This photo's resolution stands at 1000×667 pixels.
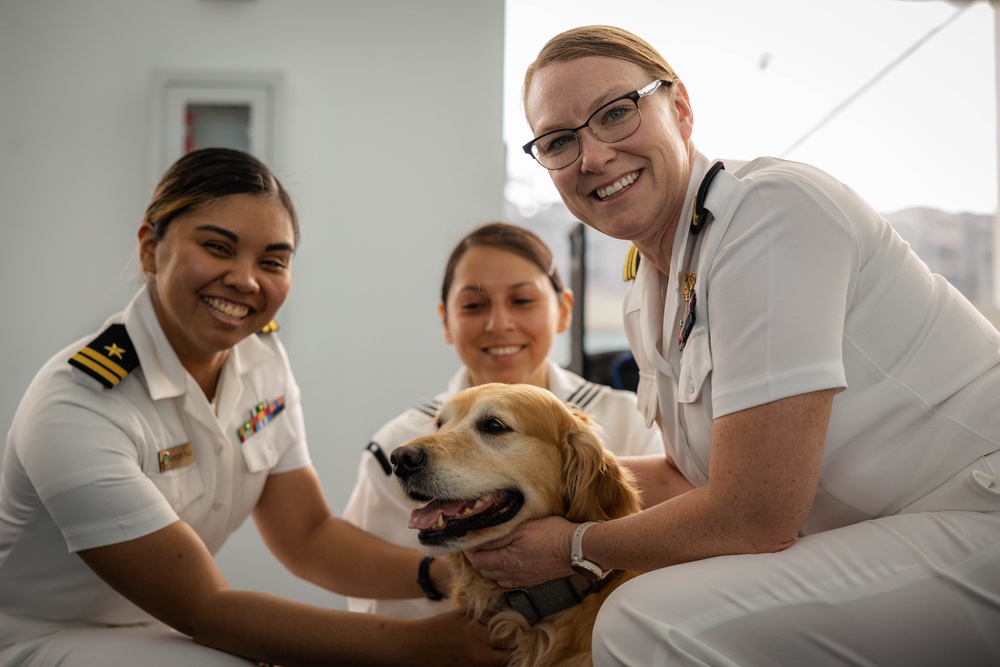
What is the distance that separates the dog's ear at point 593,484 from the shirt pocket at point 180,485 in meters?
0.88

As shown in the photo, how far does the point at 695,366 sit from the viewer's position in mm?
1192

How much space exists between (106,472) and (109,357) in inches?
10.5

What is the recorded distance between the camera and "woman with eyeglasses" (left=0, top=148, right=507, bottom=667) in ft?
4.84

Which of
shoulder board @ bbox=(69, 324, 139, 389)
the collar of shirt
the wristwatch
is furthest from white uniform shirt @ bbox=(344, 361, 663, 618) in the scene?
the wristwatch

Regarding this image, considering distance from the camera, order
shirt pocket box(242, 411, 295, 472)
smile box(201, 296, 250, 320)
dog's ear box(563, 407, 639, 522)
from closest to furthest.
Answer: dog's ear box(563, 407, 639, 522), smile box(201, 296, 250, 320), shirt pocket box(242, 411, 295, 472)

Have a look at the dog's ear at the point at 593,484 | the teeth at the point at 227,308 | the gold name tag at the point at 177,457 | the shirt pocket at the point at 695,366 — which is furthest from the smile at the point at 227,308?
the shirt pocket at the point at 695,366

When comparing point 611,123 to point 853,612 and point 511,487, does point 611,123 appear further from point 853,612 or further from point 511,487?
point 853,612

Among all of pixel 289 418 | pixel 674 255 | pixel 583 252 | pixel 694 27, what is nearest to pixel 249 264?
pixel 289 418

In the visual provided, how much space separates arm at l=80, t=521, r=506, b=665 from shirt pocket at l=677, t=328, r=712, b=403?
0.62 m

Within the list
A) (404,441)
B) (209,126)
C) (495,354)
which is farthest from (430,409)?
(209,126)

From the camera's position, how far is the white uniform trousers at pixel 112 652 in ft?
4.87

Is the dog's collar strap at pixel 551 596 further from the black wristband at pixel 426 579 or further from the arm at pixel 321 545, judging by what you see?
the arm at pixel 321 545

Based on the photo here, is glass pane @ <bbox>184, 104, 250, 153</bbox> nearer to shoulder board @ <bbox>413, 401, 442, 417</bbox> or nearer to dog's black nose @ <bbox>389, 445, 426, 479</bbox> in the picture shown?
shoulder board @ <bbox>413, 401, 442, 417</bbox>

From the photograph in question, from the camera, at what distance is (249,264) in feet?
5.80
